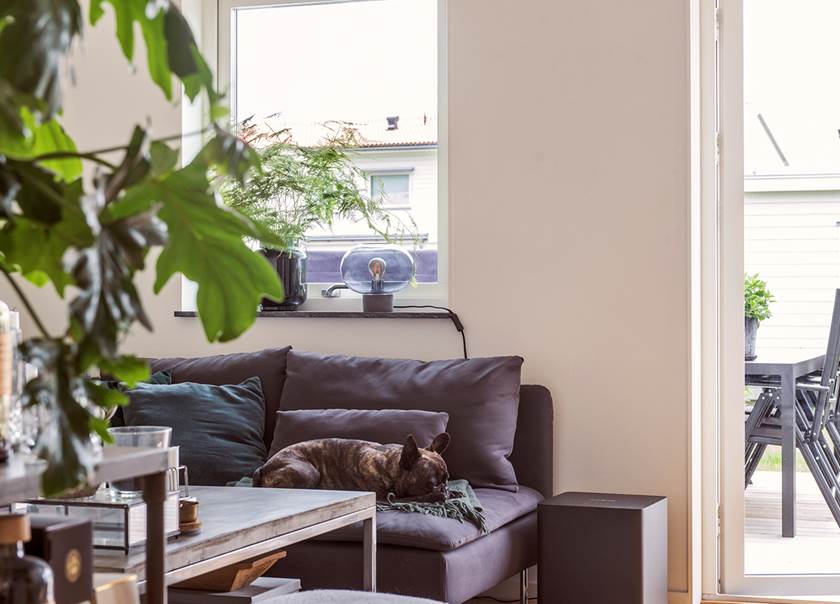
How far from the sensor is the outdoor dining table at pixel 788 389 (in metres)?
4.23

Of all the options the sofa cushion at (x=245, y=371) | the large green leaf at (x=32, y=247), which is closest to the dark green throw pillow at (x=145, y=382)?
the sofa cushion at (x=245, y=371)

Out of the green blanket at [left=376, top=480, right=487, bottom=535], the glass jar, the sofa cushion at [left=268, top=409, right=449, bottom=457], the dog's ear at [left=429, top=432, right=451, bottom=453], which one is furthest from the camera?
the sofa cushion at [left=268, top=409, right=449, bottom=457]

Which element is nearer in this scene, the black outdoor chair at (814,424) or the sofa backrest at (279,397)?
the sofa backrest at (279,397)

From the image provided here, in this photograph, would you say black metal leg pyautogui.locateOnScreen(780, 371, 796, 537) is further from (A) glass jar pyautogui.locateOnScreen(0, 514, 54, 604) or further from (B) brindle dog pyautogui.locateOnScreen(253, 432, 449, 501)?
(A) glass jar pyautogui.locateOnScreen(0, 514, 54, 604)

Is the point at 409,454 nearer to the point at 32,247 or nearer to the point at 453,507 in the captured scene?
the point at 453,507

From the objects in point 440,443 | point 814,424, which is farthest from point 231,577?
point 814,424

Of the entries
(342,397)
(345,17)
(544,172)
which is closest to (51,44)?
(342,397)

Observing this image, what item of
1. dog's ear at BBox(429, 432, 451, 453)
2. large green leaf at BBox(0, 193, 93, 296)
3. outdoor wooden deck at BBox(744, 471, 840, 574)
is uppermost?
large green leaf at BBox(0, 193, 93, 296)

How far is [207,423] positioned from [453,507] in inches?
40.3

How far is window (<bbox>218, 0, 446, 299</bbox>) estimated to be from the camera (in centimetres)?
A: 450

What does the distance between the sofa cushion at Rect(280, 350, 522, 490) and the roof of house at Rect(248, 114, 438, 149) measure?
0.98 metres

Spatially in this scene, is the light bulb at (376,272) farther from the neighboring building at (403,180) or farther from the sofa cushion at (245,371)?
the sofa cushion at (245,371)

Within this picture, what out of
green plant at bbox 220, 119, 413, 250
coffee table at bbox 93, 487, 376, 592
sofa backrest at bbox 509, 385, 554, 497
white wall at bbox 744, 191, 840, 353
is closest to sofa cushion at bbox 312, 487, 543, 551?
coffee table at bbox 93, 487, 376, 592

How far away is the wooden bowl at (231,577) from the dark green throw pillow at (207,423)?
105 centimetres
